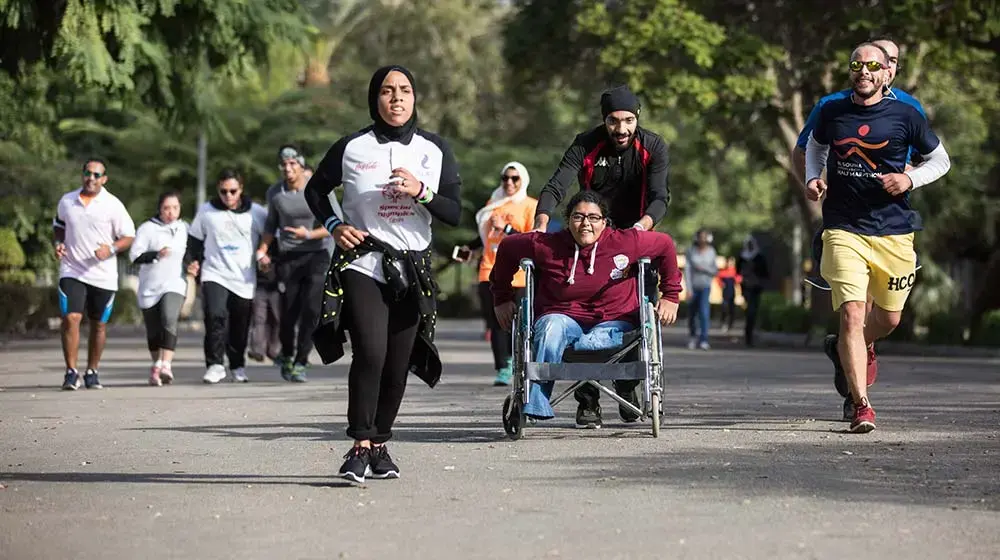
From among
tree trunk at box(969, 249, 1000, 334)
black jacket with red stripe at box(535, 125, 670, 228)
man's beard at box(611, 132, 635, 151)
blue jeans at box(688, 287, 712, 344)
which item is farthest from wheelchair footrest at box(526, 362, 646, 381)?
tree trunk at box(969, 249, 1000, 334)

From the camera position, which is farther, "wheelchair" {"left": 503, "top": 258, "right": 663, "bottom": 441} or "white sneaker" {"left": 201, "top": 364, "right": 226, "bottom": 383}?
"white sneaker" {"left": 201, "top": 364, "right": 226, "bottom": 383}

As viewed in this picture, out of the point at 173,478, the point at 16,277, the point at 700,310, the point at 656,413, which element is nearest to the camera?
the point at 173,478

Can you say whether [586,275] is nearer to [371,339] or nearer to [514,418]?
[514,418]

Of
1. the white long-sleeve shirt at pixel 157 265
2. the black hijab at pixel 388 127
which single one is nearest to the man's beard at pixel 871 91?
the black hijab at pixel 388 127

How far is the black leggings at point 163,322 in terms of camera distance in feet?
54.7

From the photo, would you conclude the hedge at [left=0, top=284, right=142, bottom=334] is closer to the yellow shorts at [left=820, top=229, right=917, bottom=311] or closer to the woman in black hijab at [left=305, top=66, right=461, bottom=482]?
the yellow shorts at [left=820, top=229, right=917, bottom=311]

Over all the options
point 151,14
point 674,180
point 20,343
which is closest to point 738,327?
point 674,180

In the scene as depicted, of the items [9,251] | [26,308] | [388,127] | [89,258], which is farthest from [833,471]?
[9,251]

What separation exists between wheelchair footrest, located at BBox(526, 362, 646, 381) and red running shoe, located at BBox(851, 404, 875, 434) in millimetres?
1342

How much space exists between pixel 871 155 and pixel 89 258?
7.68m

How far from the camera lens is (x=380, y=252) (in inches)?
338

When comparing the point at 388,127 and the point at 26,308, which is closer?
the point at 388,127

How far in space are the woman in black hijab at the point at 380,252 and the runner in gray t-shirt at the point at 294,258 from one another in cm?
834

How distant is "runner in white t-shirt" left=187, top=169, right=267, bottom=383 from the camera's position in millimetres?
17094
